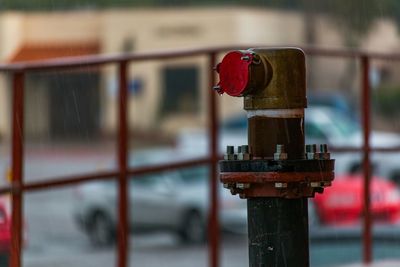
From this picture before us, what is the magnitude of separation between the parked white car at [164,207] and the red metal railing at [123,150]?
714cm

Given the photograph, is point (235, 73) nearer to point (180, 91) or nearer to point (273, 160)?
point (273, 160)

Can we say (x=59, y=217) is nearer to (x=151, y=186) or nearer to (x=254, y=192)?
(x=151, y=186)

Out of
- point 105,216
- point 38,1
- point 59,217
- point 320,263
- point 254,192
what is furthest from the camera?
point 38,1

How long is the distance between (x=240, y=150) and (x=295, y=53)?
1.17ft

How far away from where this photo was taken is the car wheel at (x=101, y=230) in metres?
15.2

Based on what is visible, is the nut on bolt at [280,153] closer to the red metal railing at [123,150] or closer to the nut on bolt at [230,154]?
the nut on bolt at [230,154]

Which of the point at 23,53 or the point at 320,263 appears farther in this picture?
the point at 23,53

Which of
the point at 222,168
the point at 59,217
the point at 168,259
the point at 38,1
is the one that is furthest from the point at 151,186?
the point at 222,168

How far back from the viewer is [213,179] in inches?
267

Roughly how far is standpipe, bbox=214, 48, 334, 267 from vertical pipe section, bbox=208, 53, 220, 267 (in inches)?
132

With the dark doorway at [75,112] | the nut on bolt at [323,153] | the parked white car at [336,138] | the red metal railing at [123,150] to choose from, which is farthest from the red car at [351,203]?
the nut on bolt at [323,153]

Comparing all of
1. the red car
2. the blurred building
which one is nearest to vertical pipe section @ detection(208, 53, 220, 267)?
the red car

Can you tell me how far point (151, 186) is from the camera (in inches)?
621

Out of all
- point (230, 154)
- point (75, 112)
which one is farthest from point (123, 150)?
point (75, 112)
